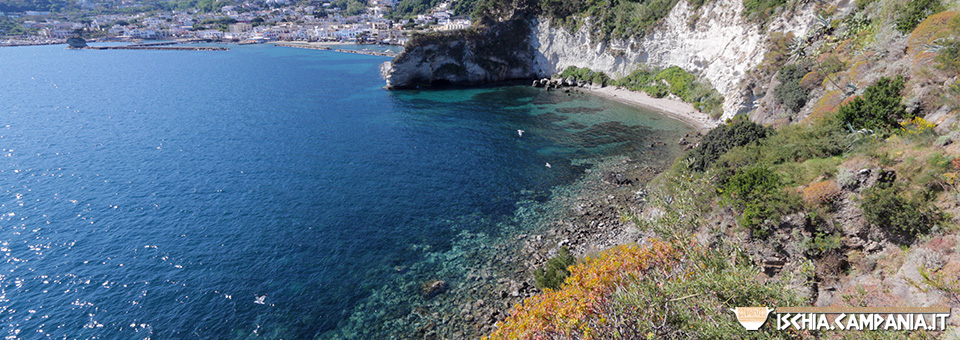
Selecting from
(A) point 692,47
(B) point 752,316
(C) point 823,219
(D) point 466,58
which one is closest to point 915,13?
(C) point 823,219

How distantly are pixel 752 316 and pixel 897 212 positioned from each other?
31.2 ft

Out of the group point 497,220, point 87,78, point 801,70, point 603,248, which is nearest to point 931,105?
point 801,70

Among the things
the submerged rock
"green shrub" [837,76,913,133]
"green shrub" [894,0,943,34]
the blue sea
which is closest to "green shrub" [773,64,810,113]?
"green shrub" [894,0,943,34]

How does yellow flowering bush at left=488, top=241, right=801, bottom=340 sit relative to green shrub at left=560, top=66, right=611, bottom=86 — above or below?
below

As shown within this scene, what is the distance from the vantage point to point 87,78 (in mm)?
101000

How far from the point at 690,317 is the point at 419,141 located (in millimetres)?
44819

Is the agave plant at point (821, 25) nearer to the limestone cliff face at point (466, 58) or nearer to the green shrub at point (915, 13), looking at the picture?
the green shrub at point (915, 13)

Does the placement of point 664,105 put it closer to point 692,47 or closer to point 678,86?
point 678,86

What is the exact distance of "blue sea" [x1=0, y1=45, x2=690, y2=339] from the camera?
23844 millimetres

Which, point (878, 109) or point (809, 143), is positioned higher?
point (878, 109)

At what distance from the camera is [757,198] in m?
20.4

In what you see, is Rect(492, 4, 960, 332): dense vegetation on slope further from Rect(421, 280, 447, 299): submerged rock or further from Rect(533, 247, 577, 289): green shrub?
Rect(421, 280, 447, 299): submerged rock

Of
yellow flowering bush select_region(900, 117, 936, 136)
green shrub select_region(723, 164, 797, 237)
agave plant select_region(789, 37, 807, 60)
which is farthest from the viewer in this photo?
agave plant select_region(789, 37, 807, 60)

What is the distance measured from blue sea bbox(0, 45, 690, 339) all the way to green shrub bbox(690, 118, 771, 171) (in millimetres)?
12495
